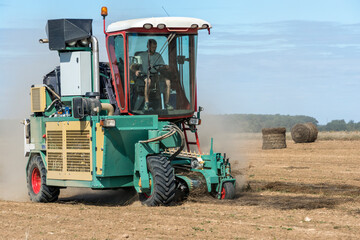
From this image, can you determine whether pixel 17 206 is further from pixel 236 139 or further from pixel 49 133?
pixel 236 139

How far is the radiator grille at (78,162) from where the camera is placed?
484 inches

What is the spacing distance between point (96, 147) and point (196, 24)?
3.08 metres

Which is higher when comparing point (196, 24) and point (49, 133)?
point (196, 24)

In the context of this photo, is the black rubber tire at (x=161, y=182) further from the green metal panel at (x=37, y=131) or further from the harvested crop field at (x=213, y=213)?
the green metal panel at (x=37, y=131)

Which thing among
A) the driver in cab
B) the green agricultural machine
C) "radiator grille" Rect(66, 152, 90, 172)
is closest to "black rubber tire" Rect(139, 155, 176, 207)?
the green agricultural machine

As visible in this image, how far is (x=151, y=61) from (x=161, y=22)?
2.53ft


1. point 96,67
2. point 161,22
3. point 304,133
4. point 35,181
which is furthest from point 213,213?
point 304,133

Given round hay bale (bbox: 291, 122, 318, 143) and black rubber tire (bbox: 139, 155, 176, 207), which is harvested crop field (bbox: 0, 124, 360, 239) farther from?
round hay bale (bbox: 291, 122, 318, 143)

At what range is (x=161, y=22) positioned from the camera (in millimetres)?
12500

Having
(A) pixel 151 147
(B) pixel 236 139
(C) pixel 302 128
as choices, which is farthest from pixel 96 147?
(C) pixel 302 128

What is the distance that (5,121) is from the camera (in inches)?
733

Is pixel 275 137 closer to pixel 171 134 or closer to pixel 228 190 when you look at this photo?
pixel 228 190

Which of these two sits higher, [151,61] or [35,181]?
[151,61]

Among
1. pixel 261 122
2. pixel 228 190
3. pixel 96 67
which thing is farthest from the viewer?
pixel 261 122
